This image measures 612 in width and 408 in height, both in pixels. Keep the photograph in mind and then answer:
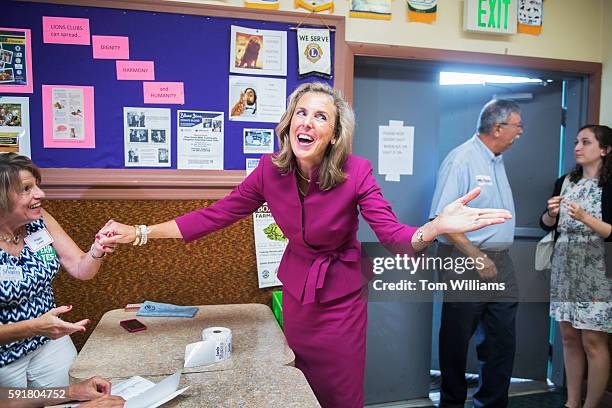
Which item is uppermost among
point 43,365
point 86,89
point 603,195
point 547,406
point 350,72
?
point 350,72

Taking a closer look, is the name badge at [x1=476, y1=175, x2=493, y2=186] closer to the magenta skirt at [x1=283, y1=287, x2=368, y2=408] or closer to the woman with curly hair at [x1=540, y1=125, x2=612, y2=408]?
the woman with curly hair at [x1=540, y1=125, x2=612, y2=408]

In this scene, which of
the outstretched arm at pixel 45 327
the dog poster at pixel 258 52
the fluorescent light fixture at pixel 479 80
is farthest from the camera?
the fluorescent light fixture at pixel 479 80

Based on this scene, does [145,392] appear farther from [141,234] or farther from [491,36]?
[491,36]

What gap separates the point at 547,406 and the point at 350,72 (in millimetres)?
Answer: 2376

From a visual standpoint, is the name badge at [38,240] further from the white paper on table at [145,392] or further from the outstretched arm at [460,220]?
the outstretched arm at [460,220]

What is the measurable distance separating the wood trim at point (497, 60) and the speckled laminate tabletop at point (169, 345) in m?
1.37

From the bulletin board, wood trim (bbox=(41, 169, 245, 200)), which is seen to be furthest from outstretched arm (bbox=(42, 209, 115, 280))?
the bulletin board

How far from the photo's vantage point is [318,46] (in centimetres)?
233

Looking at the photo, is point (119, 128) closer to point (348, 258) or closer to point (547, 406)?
point (348, 258)

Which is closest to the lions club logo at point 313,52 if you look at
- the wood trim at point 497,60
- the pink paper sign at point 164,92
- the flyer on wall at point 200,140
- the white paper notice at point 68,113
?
the wood trim at point 497,60

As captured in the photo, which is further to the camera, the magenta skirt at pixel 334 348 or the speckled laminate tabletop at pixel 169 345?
the magenta skirt at pixel 334 348

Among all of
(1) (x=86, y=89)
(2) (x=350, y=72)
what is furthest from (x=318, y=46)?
(1) (x=86, y=89)

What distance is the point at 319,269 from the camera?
160cm

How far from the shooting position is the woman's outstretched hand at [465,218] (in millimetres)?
1314
